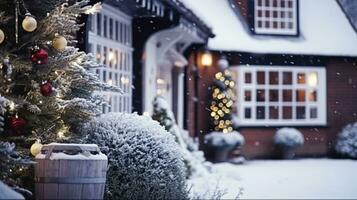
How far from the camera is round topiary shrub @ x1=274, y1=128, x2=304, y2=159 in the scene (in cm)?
1772

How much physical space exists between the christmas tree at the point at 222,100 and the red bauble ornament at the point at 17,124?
1199cm

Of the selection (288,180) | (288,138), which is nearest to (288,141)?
(288,138)

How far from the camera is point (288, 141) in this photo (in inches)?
698

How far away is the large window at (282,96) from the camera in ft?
60.8

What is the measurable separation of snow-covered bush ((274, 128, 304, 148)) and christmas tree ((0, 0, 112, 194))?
40.9 ft

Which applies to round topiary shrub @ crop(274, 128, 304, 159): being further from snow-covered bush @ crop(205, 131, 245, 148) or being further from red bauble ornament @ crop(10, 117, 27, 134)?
red bauble ornament @ crop(10, 117, 27, 134)

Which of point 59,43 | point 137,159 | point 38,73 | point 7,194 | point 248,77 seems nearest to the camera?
point 7,194

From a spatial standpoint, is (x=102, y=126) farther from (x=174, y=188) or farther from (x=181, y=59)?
(x=181, y=59)

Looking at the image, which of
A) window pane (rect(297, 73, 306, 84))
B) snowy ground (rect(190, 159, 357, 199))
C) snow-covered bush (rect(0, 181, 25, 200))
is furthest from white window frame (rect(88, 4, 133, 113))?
A: window pane (rect(297, 73, 306, 84))

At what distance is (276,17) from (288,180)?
7.20 metres

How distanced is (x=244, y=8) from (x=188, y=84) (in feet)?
9.66

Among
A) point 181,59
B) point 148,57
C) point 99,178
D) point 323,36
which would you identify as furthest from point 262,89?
point 99,178

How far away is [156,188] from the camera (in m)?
6.11

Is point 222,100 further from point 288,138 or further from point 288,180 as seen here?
point 288,180
